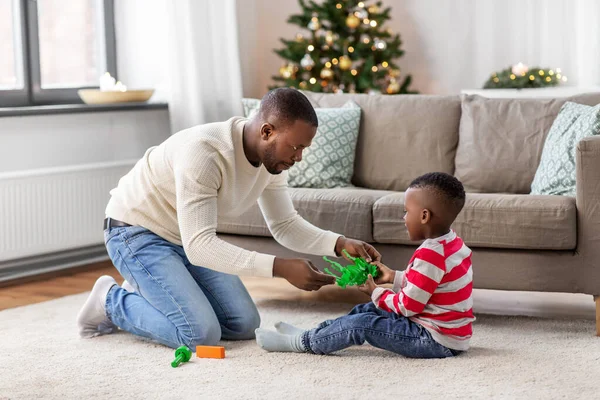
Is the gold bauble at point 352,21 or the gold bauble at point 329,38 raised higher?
the gold bauble at point 352,21

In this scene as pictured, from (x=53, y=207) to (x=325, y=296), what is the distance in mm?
1523

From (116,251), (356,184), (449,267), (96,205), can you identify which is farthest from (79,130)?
(449,267)

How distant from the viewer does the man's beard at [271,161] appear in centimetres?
267

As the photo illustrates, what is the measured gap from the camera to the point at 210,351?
9.28ft

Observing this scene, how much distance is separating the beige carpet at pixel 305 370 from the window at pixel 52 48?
193 centimetres

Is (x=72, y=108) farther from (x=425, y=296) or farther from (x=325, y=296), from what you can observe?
(x=425, y=296)

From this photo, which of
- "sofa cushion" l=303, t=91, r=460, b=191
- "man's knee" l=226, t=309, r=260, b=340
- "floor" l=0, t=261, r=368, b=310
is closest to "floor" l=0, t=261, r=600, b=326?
"floor" l=0, t=261, r=368, b=310

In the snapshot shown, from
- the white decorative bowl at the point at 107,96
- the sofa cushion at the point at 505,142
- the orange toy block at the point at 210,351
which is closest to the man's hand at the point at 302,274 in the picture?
the orange toy block at the point at 210,351

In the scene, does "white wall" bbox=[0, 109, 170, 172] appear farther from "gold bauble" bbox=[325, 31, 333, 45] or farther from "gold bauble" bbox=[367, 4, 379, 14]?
"gold bauble" bbox=[367, 4, 379, 14]

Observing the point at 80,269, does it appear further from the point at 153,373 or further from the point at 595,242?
the point at 595,242

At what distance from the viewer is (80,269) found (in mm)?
4648

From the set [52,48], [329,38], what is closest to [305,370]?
[52,48]

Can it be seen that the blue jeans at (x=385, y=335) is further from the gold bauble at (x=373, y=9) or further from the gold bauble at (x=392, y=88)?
the gold bauble at (x=373, y=9)

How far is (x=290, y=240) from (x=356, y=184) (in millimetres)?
1158
